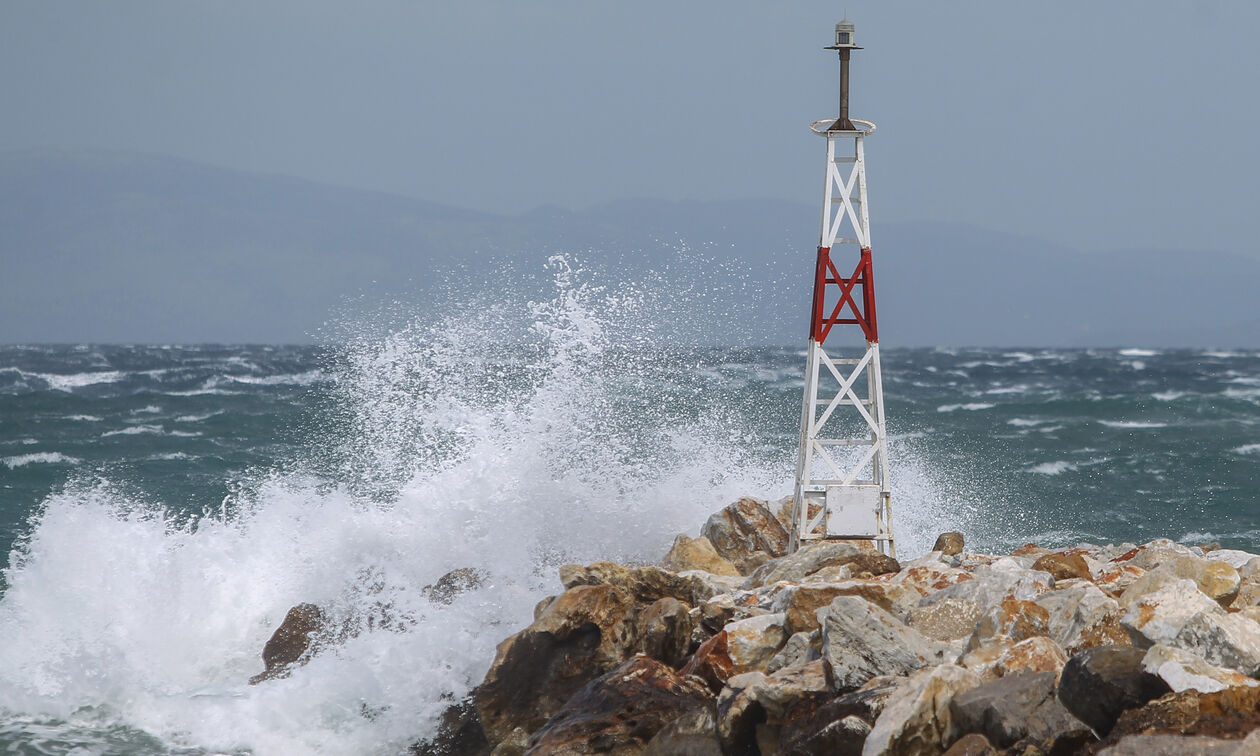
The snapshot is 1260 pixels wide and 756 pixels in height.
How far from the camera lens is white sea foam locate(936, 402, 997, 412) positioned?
3577 cm

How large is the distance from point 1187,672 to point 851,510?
22.2 ft

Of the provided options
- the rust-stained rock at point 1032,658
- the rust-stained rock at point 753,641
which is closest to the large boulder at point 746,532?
the rust-stained rock at point 753,641

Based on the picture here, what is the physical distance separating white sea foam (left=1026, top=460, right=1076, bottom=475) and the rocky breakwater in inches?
544

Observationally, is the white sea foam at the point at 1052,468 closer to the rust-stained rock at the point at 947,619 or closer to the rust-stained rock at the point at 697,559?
the rust-stained rock at the point at 697,559

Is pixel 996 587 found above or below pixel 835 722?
above

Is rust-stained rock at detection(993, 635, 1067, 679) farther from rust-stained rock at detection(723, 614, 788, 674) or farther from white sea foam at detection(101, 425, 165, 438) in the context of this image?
white sea foam at detection(101, 425, 165, 438)

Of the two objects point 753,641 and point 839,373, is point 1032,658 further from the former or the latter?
point 839,373

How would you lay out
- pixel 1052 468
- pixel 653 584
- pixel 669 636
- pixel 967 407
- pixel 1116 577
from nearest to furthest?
pixel 669 636 < pixel 1116 577 < pixel 653 584 < pixel 1052 468 < pixel 967 407

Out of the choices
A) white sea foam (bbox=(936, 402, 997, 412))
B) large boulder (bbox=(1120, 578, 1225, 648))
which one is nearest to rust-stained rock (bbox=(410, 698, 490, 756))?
large boulder (bbox=(1120, 578, 1225, 648))

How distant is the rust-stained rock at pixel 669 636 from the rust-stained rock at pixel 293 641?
3669 mm

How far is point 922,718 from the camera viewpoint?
248 inches

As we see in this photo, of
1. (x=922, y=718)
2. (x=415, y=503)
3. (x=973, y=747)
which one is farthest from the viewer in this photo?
(x=415, y=503)

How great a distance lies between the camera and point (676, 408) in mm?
26672

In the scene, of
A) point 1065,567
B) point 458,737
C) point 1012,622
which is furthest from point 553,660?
point 1065,567
